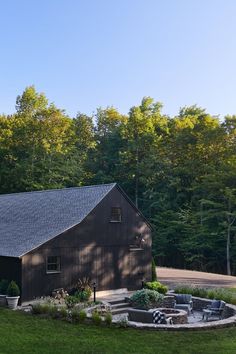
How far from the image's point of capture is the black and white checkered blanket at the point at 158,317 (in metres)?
19.4

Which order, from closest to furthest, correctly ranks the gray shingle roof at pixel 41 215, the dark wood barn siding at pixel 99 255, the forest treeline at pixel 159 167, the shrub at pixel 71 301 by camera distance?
the shrub at pixel 71 301
the dark wood barn siding at pixel 99 255
the gray shingle roof at pixel 41 215
the forest treeline at pixel 159 167

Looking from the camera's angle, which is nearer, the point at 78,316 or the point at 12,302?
the point at 78,316

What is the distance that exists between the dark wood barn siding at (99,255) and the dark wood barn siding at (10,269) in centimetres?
35

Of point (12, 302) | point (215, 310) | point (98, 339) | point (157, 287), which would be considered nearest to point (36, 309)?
point (12, 302)

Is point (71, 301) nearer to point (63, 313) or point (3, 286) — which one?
point (63, 313)

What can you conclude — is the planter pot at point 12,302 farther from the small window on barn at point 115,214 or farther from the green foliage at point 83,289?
the small window on barn at point 115,214

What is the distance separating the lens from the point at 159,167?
5866 centimetres

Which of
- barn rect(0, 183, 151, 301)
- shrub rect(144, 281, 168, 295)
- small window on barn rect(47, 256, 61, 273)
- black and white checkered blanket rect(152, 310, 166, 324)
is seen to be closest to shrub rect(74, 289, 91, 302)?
barn rect(0, 183, 151, 301)

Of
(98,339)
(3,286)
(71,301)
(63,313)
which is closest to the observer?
(98,339)

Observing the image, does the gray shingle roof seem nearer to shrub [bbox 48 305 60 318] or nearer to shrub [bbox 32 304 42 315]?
shrub [bbox 32 304 42 315]

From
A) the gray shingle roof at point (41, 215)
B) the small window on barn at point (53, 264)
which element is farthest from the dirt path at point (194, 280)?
the small window on barn at point (53, 264)

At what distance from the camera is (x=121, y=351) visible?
1509cm

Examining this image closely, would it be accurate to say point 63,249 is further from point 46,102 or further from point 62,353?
point 46,102

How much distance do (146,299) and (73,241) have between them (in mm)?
5444
